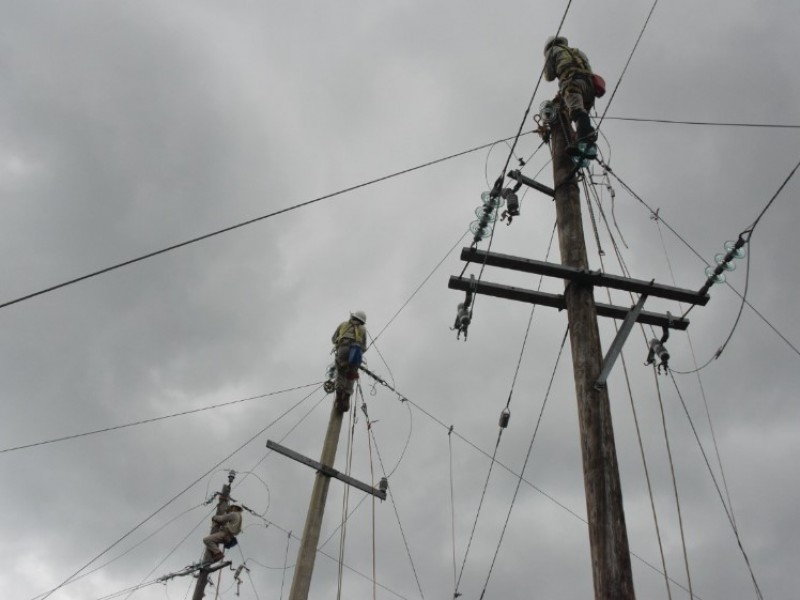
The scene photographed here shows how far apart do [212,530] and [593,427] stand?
15.2 metres

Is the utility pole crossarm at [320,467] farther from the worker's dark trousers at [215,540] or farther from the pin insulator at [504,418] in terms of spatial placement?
the worker's dark trousers at [215,540]

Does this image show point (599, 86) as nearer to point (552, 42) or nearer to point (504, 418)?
point (552, 42)

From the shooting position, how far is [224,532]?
1653 centimetres

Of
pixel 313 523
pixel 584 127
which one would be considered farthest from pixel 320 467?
pixel 584 127

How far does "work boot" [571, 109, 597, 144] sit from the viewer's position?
628cm

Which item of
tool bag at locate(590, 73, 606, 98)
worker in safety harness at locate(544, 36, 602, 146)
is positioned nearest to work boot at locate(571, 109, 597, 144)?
worker in safety harness at locate(544, 36, 602, 146)

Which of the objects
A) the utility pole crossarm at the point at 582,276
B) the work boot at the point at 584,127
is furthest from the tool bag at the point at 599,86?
the utility pole crossarm at the point at 582,276

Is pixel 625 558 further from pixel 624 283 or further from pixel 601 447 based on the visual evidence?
pixel 624 283

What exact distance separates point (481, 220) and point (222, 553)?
45.0 feet

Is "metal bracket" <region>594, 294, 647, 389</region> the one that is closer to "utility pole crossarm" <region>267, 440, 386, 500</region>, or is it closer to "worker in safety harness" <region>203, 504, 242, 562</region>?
"utility pole crossarm" <region>267, 440, 386, 500</region>

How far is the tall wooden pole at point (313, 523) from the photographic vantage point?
8.42 metres

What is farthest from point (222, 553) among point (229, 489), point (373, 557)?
point (373, 557)

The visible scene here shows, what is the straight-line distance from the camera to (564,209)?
594 centimetres

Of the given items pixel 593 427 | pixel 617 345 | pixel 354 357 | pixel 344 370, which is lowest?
pixel 593 427
